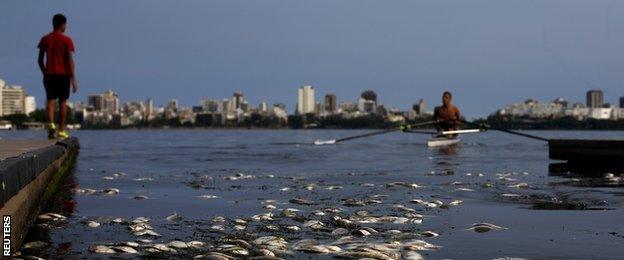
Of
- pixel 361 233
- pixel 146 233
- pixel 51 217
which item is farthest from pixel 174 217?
pixel 361 233

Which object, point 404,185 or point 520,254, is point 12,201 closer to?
point 520,254

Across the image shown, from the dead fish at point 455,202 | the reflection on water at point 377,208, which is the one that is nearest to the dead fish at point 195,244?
the reflection on water at point 377,208

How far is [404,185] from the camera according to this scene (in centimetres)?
1683

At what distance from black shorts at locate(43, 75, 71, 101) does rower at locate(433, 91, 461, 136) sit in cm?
2597

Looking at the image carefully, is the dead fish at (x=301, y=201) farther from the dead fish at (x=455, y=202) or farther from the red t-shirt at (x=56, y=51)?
the red t-shirt at (x=56, y=51)

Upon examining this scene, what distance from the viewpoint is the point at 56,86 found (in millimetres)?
19594

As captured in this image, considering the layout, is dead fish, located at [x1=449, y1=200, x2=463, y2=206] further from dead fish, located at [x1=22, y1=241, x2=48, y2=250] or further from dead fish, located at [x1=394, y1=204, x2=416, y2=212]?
dead fish, located at [x1=22, y1=241, x2=48, y2=250]

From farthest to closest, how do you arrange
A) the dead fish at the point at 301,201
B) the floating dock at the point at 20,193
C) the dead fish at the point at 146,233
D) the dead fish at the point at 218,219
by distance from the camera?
the dead fish at the point at 301,201 → the dead fish at the point at 218,219 → the dead fish at the point at 146,233 → the floating dock at the point at 20,193

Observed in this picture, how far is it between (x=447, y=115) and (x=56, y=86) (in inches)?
1089

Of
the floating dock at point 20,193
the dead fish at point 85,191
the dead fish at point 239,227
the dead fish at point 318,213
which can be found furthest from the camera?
the dead fish at point 85,191

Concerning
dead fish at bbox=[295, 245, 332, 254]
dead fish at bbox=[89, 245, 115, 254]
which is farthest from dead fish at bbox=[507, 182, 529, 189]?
dead fish at bbox=[89, 245, 115, 254]

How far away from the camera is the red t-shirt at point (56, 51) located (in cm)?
1917

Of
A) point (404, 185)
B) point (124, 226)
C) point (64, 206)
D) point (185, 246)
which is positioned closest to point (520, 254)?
point (185, 246)

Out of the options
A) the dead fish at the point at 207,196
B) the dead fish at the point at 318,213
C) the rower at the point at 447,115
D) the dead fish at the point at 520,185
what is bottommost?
the dead fish at the point at 520,185
